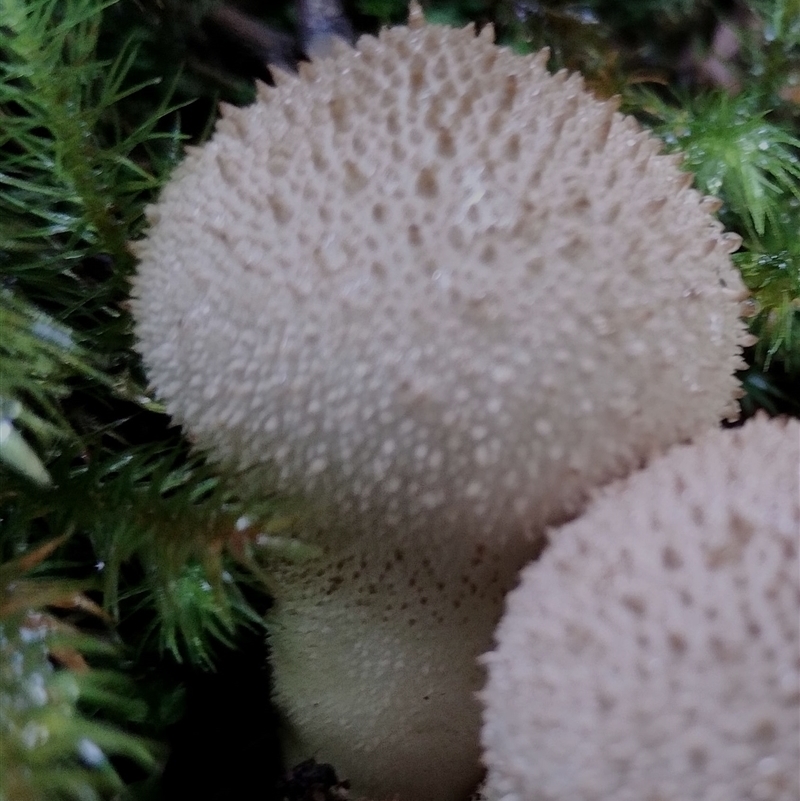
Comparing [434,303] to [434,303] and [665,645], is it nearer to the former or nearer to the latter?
[434,303]

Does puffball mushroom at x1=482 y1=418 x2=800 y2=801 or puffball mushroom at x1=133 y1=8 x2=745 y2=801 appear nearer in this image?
puffball mushroom at x1=482 y1=418 x2=800 y2=801

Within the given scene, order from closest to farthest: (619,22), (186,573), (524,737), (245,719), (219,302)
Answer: (524,737) < (219,302) < (186,573) < (245,719) < (619,22)

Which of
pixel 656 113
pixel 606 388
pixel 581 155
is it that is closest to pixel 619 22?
pixel 656 113

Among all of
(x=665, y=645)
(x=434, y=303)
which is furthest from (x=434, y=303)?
(x=665, y=645)

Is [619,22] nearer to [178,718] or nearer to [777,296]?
[777,296]
